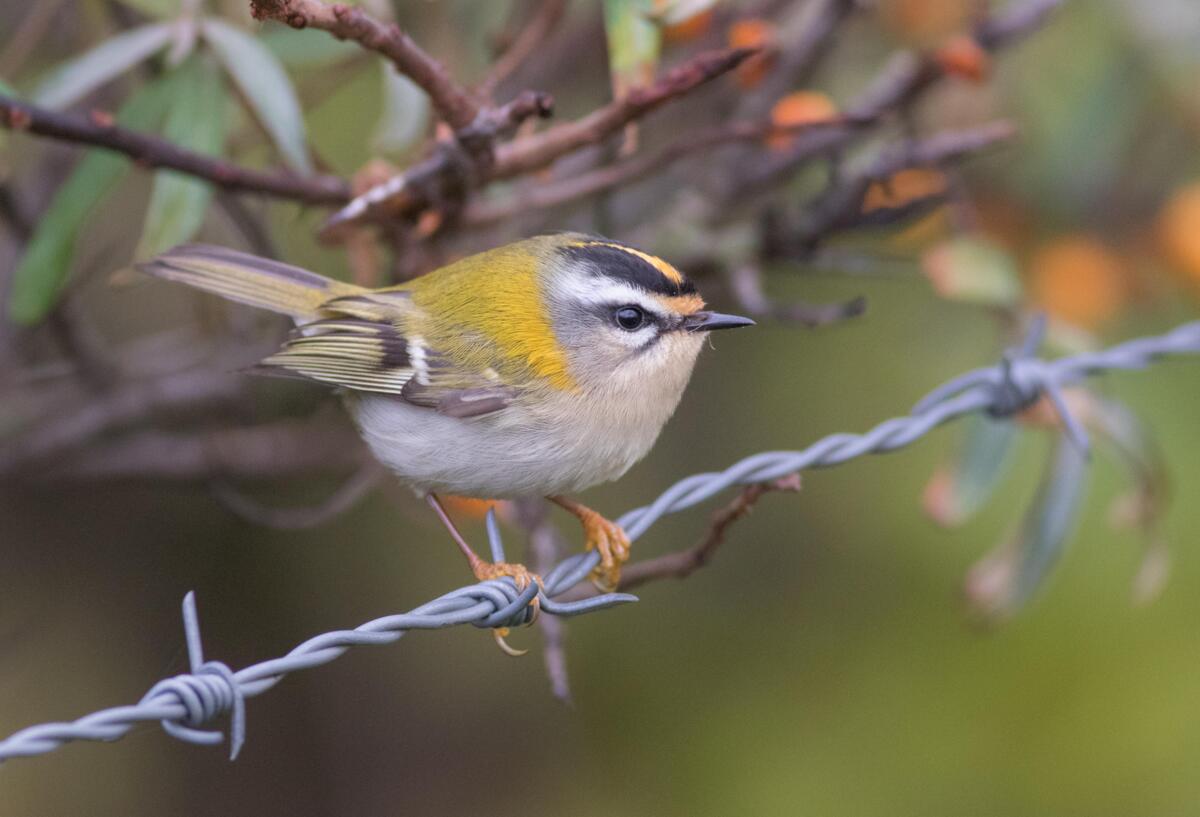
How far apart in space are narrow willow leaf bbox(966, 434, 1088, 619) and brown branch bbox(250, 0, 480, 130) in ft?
4.50

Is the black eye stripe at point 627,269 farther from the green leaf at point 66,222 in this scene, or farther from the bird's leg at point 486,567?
the green leaf at point 66,222

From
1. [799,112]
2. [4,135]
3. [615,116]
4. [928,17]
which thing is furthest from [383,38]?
[928,17]

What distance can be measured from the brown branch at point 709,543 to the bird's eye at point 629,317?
1.21ft

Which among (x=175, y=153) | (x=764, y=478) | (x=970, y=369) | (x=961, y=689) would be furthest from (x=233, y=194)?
(x=961, y=689)

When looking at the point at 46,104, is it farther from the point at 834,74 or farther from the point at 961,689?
the point at 961,689

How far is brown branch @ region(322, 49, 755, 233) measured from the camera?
6.92 ft

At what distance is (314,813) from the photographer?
3.59 metres

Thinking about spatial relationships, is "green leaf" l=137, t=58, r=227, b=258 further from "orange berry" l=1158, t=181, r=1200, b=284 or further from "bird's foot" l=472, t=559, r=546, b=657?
"orange berry" l=1158, t=181, r=1200, b=284

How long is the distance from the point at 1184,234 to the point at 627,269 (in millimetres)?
1379

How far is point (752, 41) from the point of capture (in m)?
2.50

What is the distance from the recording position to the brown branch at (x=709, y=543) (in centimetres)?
194

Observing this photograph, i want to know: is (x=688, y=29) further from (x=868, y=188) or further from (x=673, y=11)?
(x=868, y=188)

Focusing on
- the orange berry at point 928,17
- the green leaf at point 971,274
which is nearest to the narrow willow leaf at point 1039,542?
the green leaf at point 971,274

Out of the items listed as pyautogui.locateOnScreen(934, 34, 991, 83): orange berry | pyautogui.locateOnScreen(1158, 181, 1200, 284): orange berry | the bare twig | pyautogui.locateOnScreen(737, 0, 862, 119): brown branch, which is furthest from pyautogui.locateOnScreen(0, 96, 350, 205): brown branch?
pyautogui.locateOnScreen(1158, 181, 1200, 284): orange berry
